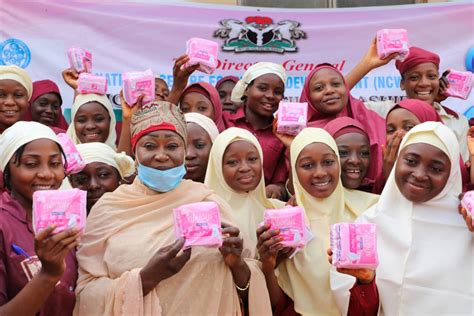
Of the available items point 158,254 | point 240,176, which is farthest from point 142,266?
point 240,176

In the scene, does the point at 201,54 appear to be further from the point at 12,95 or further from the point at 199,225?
the point at 199,225

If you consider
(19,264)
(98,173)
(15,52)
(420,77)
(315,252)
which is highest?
(15,52)

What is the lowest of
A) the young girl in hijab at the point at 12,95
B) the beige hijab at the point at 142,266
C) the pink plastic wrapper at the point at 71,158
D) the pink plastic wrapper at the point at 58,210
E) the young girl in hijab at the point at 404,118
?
the beige hijab at the point at 142,266

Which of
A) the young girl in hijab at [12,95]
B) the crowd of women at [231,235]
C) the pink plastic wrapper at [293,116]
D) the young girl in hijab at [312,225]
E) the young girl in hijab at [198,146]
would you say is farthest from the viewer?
the young girl in hijab at [12,95]

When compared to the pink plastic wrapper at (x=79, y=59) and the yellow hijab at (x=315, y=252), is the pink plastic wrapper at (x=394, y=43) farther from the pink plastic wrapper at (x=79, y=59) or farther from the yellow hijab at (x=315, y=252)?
the pink plastic wrapper at (x=79, y=59)

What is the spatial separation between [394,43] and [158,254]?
2972 mm

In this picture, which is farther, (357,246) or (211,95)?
(211,95)

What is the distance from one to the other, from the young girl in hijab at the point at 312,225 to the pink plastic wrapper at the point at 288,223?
42 mm

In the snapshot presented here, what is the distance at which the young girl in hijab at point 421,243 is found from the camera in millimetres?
3188

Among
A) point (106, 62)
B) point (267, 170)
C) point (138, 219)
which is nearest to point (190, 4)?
point (106, 62)

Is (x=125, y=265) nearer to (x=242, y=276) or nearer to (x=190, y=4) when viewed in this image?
(x=242, y=276)

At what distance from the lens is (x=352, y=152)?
4.05 metres

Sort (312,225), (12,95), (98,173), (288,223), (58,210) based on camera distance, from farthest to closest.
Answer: (12,95), (98,173), (312,225), (288,223), (58,210)

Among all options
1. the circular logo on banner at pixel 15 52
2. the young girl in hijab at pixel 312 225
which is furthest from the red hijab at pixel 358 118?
the circular logo on banner at pixel 15 52
